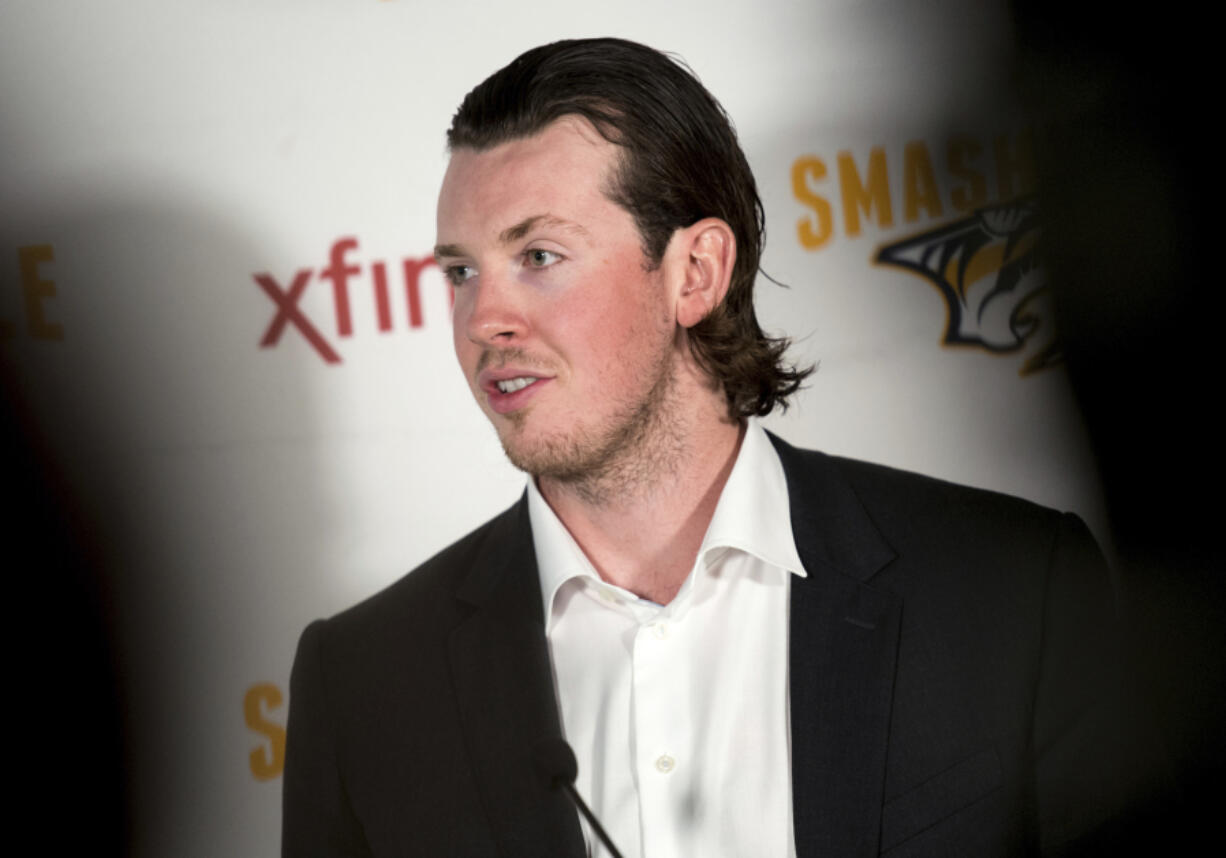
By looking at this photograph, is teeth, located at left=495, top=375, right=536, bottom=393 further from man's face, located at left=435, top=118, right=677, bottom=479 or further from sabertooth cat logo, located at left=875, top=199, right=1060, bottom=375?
sabertooth cat logo, located at left=875, top=199, right=1060, bottom=375

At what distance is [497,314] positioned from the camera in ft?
→ 4.95

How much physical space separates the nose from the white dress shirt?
249 millimetres

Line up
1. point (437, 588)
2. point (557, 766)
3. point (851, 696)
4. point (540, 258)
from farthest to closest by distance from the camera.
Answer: point (437, 588)
point (540, 258)
point (851, 696)
point (557, 766)

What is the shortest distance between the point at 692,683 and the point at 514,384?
1.49 feet

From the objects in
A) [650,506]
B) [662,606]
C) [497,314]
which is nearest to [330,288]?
[497,314]

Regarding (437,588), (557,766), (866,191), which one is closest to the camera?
(557,766)

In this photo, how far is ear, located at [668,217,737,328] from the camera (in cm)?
164

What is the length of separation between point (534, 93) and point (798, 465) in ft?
2.06

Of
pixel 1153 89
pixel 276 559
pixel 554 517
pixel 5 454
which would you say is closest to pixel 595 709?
pixel 554 517

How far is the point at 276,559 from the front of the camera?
1.76 metres

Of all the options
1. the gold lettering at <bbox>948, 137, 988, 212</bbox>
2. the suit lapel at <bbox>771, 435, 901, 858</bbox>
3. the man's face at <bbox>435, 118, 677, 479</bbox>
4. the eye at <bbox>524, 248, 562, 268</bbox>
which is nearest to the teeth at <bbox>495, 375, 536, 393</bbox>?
the man's face at <bbox>435, 118, 677, 479</bbox>

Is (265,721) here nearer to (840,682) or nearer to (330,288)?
(330,288)

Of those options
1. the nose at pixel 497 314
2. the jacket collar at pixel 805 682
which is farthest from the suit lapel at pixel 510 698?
the nose at pixel 497 314

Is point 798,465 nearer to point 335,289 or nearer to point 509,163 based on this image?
point 509,163
